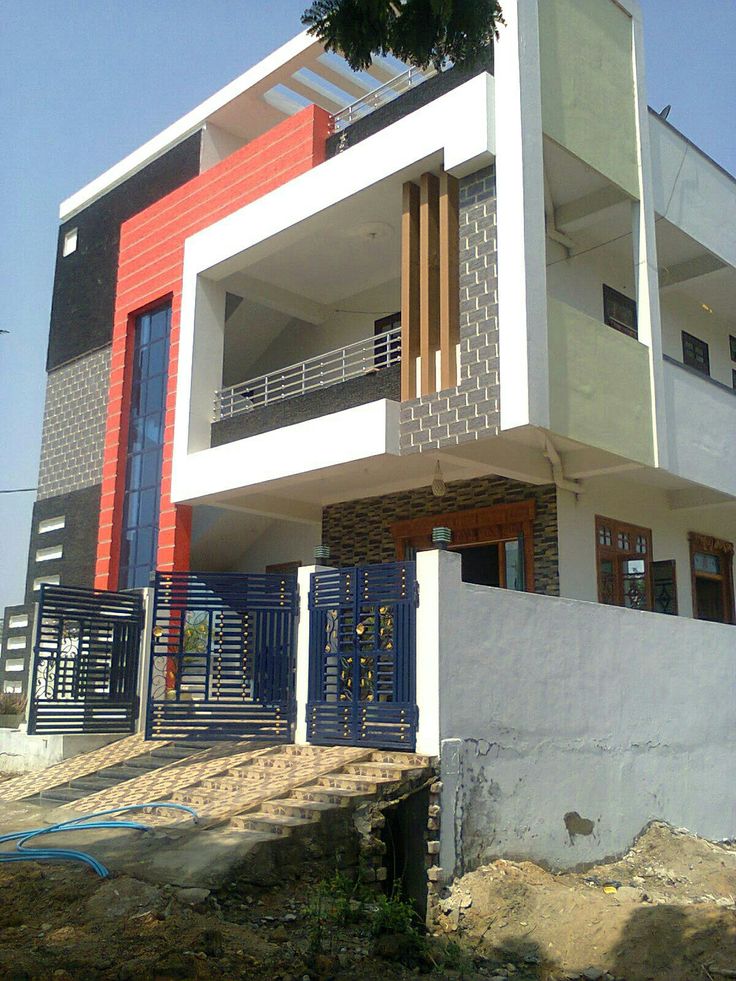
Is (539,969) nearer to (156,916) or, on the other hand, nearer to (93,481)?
(156,916)

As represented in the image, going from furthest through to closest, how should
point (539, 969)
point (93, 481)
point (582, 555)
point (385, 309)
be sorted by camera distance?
1. point (93, 481)
2. point (385, 309)
3. point (582, 555)
4. point (539, 969)

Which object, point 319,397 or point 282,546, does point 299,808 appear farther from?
point 282,546

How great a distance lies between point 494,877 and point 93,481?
11.5m

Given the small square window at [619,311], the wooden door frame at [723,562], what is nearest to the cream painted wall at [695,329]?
the small square window at [619,311]

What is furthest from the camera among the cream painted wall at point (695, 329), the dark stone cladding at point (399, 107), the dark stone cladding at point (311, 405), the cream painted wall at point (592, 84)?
the cream painted wall at point (695, 329)

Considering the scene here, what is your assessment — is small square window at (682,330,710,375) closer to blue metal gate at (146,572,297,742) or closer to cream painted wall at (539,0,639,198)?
cream painted wall at (539,0,639,198)

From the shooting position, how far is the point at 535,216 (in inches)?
440

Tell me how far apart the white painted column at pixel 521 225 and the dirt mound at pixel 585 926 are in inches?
183

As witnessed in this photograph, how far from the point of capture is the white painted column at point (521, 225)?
10.7 meters

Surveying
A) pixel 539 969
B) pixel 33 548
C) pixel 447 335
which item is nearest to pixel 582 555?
pixel 447 335

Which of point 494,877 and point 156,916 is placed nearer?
point 156,916

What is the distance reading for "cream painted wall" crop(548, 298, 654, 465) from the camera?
36.7 feet

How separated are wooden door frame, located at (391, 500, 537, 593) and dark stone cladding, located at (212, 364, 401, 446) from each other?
6.76ft

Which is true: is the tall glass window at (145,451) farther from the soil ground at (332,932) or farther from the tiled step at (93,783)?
the soil ground at (332,932)
